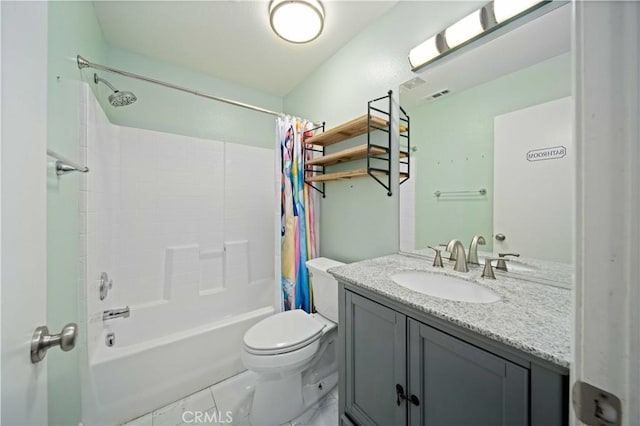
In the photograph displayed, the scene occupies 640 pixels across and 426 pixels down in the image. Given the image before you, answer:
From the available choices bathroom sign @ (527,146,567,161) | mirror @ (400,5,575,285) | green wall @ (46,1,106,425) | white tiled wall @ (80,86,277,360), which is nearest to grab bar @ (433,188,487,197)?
mirror @ (400,5,575,285)

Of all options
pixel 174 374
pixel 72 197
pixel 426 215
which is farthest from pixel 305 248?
pixel 72 197

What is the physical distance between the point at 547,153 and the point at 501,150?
0.51 ft

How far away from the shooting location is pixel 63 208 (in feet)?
3.50

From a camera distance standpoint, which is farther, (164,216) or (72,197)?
(164,216)

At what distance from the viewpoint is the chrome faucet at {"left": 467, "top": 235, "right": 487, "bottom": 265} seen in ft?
3.71

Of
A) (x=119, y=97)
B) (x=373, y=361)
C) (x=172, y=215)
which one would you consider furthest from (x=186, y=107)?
(x=373, y=361)

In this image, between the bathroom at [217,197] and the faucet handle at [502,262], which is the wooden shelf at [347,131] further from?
the faucet handle at [502,262]

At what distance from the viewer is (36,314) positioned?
1.63 feet

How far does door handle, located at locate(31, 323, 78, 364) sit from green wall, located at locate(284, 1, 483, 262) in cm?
138

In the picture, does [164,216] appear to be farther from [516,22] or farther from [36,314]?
[516,22]

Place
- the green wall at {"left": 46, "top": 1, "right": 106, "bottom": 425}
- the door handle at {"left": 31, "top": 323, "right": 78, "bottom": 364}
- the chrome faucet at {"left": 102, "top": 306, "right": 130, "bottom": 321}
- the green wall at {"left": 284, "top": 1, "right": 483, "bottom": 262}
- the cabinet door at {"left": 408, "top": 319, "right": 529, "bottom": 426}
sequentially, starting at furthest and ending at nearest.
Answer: the chrome faucet at {"left": 102, "top": 306, "right": 130, "bottom": 321} < the green wall at {"left": 284, "top": 1, "right": 483, "bottom": 262} < the green wall at {"left": 46, "top": 1, "right": 106, "bottom": 425} < the cabinet door at {"left": 408, "top": 319, "right": 529, "bottom": 426} < the door handle at {"left": 31, "top": 323, "right": 78, "bottom": 364}

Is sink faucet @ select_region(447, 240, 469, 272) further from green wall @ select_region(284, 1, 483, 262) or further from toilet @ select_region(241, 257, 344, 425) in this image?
toilet @ select_region(241, 257, 344, 425)

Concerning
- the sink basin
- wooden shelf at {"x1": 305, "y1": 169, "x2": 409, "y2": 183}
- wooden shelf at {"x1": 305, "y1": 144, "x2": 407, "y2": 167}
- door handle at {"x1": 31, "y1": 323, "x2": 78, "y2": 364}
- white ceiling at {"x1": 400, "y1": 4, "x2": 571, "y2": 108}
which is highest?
white ceiling at {"x1": 400, "y1": 4, "x2": 571, "y2": 108}

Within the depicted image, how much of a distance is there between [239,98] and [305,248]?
163 cm
